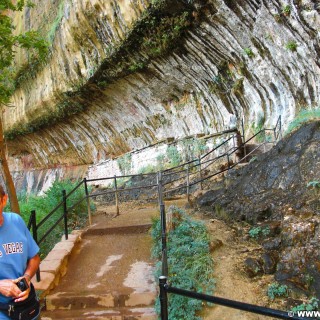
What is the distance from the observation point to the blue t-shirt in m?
2.11

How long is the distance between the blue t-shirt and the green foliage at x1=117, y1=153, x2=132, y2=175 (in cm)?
1476

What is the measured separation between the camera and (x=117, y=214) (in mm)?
8133

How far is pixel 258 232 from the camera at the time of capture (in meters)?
5.09

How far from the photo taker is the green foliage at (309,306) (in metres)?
3.52

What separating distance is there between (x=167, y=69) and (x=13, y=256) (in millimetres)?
11605

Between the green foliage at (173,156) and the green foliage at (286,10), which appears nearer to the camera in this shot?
the green foliage at (286,10)

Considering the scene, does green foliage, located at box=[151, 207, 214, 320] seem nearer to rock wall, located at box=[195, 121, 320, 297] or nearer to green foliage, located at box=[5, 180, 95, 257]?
rock wall, located at box=[195, 121, 320, 297]

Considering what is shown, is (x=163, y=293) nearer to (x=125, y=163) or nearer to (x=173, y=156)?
(x=173, y=156)

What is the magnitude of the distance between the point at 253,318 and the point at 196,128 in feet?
36.7

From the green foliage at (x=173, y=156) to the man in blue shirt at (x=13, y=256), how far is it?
11.6 meters

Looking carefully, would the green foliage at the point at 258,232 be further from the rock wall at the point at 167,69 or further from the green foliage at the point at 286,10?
the green foliage at the point at 286,10

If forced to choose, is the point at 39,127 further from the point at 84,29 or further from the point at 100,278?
the point at 100,278

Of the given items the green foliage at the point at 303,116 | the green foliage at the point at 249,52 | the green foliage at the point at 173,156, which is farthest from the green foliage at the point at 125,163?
the green foliage at the point at 303,116

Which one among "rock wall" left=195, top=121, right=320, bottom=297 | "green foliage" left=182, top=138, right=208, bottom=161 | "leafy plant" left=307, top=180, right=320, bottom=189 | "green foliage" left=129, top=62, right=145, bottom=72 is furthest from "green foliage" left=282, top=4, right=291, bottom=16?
"green foliage" left=129, top=62, right=145, bottom=72
